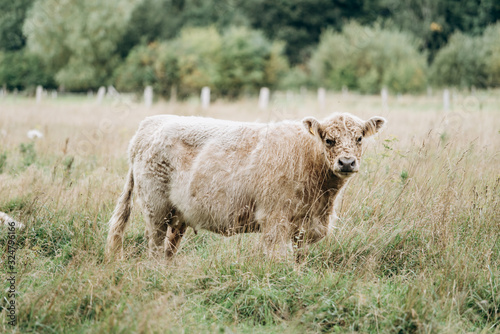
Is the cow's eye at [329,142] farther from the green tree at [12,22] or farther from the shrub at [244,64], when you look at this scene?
the green tree at [12,22]

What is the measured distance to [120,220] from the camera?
484 cm

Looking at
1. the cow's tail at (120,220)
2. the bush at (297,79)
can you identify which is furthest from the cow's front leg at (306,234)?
the bush at (297,79)

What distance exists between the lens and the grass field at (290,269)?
3.35 metres

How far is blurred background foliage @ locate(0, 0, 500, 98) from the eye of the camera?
113ft

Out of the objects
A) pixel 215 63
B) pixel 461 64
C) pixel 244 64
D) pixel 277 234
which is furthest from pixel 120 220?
pixel 461 64

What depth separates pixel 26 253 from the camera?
4422mm

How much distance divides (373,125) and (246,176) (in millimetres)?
1338

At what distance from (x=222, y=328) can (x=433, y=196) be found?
10.1 ft

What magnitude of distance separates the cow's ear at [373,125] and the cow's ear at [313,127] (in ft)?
1.47

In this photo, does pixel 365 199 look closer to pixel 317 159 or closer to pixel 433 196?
pixel 433 196

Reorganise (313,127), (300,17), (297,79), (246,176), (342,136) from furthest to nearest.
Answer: (300,17)
(297,79)
(246,176)
(313,127)
(342,136)

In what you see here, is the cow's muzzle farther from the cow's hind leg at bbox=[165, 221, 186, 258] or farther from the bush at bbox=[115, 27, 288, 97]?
the bush at bbox=[115, 27, 288, 97]

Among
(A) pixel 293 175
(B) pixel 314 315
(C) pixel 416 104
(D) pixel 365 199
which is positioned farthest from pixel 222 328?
(C) pixel 416 104

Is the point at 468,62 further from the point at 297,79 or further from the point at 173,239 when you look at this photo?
the point at 173,239
